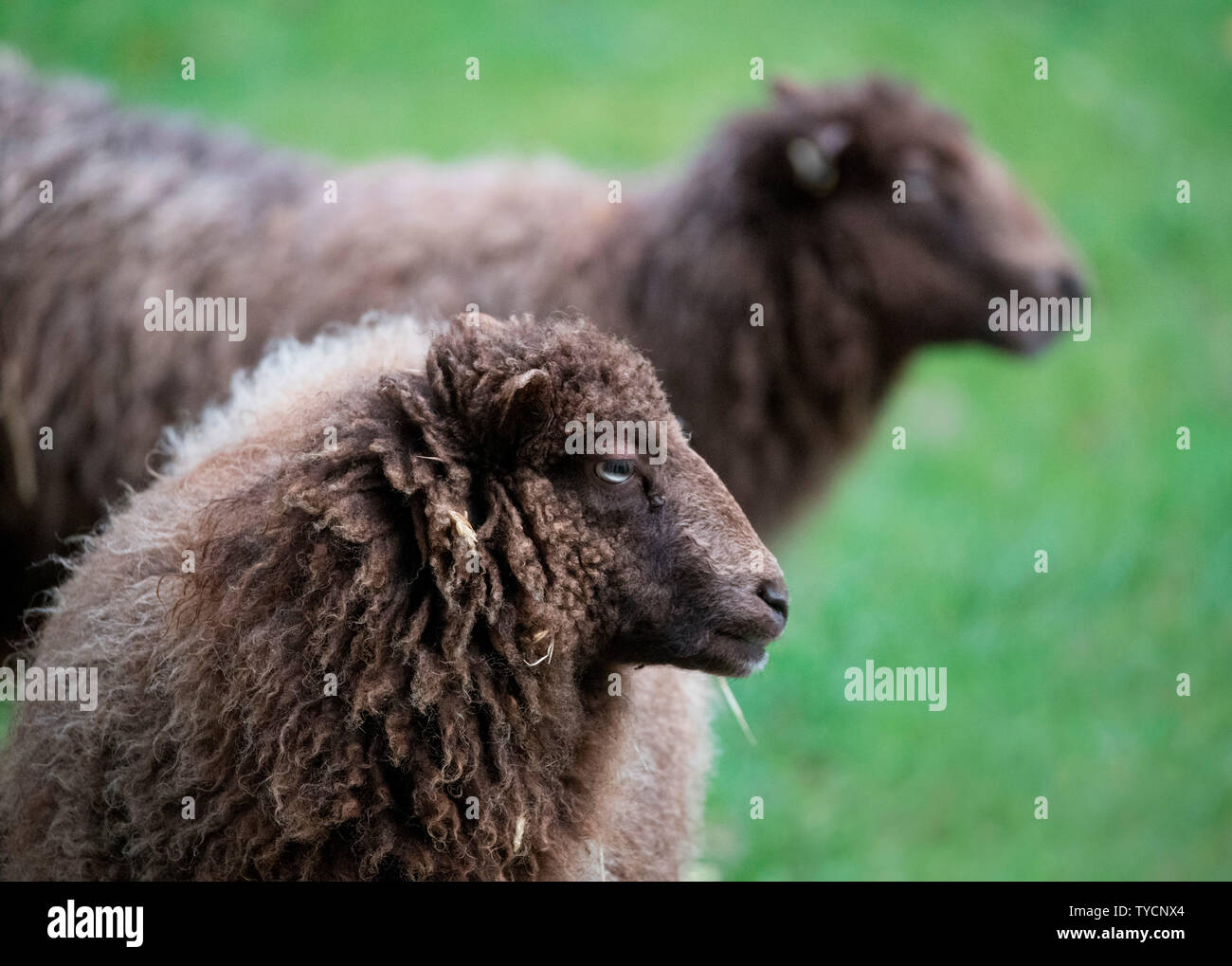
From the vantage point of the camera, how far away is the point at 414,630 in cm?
326

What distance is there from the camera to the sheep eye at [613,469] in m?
3.35

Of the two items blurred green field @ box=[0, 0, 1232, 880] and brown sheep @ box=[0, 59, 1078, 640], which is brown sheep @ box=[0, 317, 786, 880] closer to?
brown sheep @ box=[0, 59, 1078, 640]

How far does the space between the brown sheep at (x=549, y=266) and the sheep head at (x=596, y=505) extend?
2968mm

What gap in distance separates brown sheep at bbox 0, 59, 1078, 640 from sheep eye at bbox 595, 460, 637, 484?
306 centimetres

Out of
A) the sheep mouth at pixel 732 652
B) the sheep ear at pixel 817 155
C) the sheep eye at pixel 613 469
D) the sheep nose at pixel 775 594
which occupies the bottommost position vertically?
the sheep mouth at pixel 732 652

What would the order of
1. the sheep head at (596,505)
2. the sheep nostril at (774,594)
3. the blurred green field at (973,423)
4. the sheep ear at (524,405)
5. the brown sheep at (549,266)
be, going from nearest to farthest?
the sheep ear at (524,405) < the sheep head at (596,505) < the sheep nostril at (774,594) < the brown sheep at (549,266) < the blurred green field at (973,423)

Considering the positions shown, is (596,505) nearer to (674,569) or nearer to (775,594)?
(674,569)

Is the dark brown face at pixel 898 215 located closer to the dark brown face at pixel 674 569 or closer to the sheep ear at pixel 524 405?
the dark brown face at pixel 674 569

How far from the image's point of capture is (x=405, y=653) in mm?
3273

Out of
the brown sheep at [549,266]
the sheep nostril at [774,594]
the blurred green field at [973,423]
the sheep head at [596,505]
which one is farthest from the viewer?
the blurred green field at [973,423]

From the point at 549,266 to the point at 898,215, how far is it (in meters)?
1.91

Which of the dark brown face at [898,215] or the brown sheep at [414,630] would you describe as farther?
the dark brown face at [898,215]

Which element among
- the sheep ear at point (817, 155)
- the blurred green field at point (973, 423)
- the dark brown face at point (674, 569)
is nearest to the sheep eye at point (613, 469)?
the dark brown face at point (674, 569)

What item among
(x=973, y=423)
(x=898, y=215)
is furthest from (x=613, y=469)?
(x=973, y=423)
